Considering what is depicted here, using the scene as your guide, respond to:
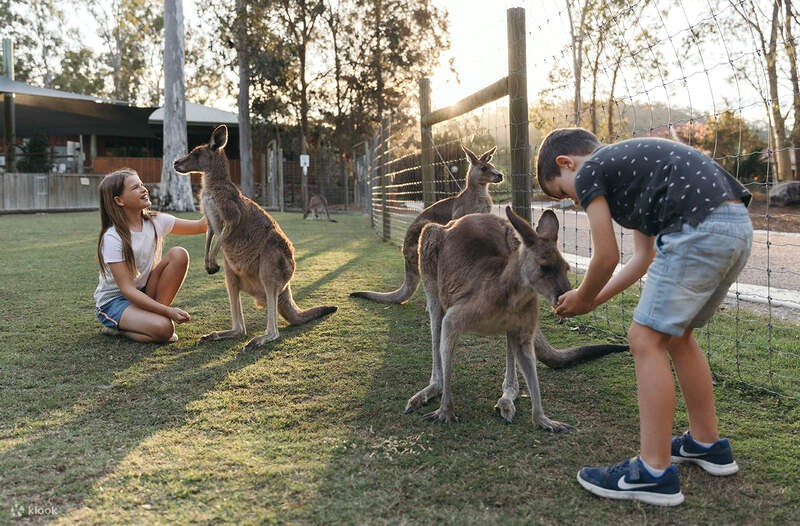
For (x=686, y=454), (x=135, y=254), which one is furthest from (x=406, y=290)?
(x=686, y=454)

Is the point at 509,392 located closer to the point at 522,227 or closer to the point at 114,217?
the point at 522,227

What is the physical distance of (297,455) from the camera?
229 cm

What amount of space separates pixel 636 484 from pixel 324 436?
1092 millimetres

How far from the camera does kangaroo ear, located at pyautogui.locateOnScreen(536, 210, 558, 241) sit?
245 centimetres

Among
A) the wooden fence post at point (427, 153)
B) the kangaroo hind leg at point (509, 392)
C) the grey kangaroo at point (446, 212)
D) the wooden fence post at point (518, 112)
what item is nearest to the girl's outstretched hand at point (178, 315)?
the grey kangaroo at point (446, 212)

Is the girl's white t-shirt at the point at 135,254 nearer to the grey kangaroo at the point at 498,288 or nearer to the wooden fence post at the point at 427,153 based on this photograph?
the grey kangaroo at the point at 498,288

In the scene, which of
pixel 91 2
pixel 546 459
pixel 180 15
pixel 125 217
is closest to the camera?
pixel 546 459

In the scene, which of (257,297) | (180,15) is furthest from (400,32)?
(257,297)

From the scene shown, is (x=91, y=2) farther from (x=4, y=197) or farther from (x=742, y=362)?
(x=742, y=362)

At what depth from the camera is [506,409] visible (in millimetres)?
2678

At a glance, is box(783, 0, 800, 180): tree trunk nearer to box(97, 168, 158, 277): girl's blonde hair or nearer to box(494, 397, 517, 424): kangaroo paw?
box(494, 397, 517, 424): kangaroo paw

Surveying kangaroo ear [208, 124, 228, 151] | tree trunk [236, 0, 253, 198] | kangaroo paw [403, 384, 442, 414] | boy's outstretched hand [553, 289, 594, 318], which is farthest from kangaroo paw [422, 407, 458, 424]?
tree trunk [236, 0, 253, 198]

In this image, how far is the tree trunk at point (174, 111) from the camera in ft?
57.0

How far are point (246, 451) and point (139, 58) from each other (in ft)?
131
